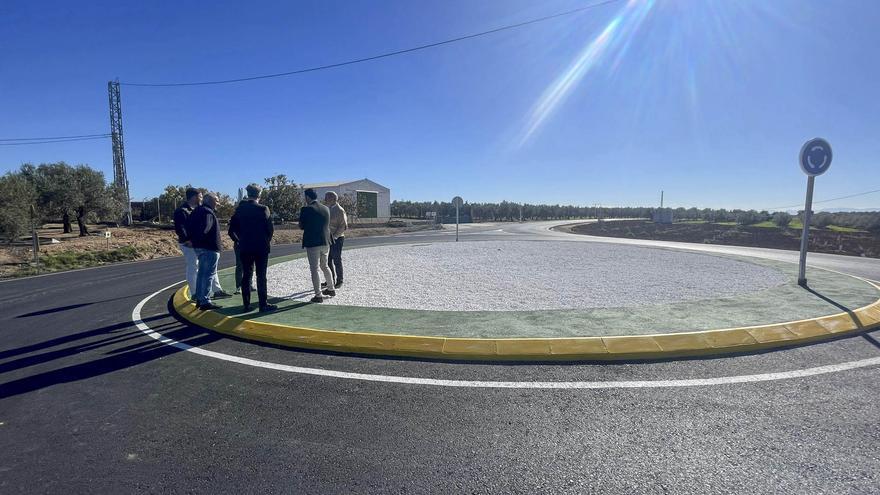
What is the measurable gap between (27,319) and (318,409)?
6.72 metres

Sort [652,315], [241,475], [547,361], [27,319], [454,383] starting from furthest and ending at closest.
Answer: [27,319]
[652,315]
[547,361]
[454,383]
[241,475]

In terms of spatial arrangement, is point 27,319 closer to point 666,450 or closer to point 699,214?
point 666,450

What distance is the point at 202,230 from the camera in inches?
243

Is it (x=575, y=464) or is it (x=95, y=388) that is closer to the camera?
(x=575, y=464)

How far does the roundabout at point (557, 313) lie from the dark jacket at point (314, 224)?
111 centimetres

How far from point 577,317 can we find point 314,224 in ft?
14.6

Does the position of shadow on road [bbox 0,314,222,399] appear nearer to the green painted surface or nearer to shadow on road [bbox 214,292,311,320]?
shadow on road [bbox 214,292,311,320]

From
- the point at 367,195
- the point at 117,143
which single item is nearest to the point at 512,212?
the point at 367,195

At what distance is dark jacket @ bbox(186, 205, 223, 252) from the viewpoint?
6.18 metres

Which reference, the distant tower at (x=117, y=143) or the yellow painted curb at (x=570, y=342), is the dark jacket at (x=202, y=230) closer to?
the yellow painted curb at (x=570, y=342)

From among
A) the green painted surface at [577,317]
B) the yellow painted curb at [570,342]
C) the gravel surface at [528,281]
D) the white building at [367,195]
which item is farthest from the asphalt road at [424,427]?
the white building at [367,195]

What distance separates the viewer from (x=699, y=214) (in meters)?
81.1

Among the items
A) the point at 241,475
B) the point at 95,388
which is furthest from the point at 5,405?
the point at 241,475

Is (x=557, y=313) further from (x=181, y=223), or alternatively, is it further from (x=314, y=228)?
(x=181, y=223)
